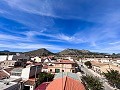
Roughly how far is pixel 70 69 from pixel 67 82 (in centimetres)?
2680

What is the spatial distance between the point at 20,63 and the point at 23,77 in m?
27.6

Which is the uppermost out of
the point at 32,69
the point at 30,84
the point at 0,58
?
the point at 0,58

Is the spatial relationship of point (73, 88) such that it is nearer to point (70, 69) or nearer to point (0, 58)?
point (70, 69)

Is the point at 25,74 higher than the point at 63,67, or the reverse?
the point at 63,67

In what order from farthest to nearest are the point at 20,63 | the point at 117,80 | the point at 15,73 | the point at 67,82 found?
the point at 20,63 < the point at 15,73 < the point at 117,80 < the point at 67,82

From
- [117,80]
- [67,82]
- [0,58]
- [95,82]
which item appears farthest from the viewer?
[0,58]

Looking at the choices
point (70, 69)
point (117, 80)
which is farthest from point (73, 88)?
point (70, 69)

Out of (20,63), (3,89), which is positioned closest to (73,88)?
(3,89)

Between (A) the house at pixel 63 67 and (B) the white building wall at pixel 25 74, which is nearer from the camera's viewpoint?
(B) the white building wall at pixel 25 74

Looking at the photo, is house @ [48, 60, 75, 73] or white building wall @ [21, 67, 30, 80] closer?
white building wall @ [21, 67, 30, 80]

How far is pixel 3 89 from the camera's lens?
86.9ft

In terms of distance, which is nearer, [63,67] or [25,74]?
[25,74]

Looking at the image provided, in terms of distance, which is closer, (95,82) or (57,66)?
(95,82)

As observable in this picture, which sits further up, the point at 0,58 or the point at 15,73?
the point at 0,58
